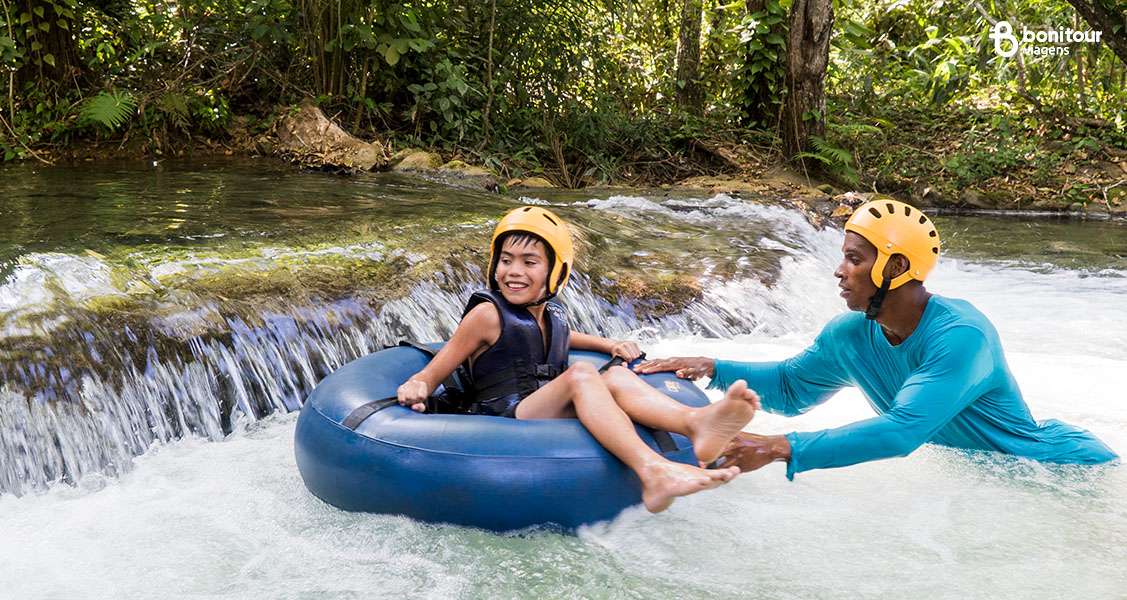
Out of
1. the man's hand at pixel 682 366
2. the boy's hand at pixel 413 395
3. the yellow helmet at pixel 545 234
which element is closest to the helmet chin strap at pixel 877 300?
the man's hand at pixel 682 366

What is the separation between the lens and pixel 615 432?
2.94 m

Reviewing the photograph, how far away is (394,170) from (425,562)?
23.1 feet

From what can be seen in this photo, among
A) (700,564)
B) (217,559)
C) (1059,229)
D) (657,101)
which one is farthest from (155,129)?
(1059,229)

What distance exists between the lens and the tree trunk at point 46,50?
350 inches

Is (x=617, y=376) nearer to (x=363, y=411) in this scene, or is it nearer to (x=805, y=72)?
(x=363, y=411)

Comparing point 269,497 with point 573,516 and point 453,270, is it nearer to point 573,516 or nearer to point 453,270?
point 573,516

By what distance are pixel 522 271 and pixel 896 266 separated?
51.9 inches

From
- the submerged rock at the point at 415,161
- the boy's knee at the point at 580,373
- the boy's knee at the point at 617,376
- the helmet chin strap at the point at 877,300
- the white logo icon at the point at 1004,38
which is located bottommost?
the boy's knee at the point at 617,376

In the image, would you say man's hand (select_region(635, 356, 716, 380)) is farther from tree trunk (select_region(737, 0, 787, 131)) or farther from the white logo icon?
the white logo icon

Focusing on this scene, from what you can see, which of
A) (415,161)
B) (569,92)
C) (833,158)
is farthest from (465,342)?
(569,92)

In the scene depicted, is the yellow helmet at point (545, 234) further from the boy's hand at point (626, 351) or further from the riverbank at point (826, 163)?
the riverbank at point (826, 163)

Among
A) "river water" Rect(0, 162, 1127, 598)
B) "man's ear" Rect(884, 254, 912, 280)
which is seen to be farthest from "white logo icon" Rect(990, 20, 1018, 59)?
"man's ear" Rect(884, 254, 912, 280)

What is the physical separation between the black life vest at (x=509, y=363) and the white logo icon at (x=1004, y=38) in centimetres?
1011

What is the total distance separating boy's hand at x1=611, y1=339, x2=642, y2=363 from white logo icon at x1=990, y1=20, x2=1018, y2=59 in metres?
9.75
